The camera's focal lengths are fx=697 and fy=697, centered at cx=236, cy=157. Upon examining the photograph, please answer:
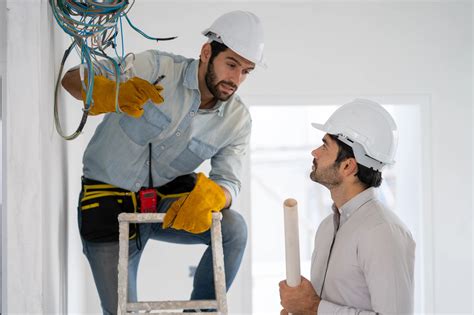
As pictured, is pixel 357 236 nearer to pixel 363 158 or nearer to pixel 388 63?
pixel 363 158

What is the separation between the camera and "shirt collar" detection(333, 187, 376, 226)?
8.35ft

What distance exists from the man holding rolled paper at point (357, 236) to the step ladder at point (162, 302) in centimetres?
23

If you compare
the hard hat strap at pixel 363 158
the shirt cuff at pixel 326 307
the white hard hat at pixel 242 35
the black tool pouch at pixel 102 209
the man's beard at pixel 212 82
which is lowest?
the shirt cuff at pixel 326 307

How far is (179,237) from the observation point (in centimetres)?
284

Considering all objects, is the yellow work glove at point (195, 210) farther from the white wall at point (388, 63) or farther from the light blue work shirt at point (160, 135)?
the white wall at point (388, 63)

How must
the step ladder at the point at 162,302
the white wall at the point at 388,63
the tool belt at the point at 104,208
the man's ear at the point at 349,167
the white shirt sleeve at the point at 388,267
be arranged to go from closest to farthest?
the white shirt sleeve at the point at 388,267 → the step ladder at the point at 162,302 → the man's ear at the point at 349,167 → the tool belt at the point at 104,208 → the white wall at the point at 388,63

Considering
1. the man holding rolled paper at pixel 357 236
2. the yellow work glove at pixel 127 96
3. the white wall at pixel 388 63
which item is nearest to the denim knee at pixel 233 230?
the man holding rolled paper at pixel 357 236

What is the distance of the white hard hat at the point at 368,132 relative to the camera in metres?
2.54

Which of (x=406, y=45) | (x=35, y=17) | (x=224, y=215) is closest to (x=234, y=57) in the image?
(x=224, y=215)

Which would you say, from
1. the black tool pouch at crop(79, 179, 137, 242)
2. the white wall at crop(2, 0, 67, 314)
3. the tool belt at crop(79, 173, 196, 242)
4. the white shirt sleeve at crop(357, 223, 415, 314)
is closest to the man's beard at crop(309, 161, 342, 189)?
the white shirt sleeve at crop(357, 223, 415, 314)

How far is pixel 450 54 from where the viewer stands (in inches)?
210

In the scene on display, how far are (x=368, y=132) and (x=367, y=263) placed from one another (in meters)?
0.51

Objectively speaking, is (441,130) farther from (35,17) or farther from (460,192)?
(35,17)

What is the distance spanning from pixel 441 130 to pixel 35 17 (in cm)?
384
